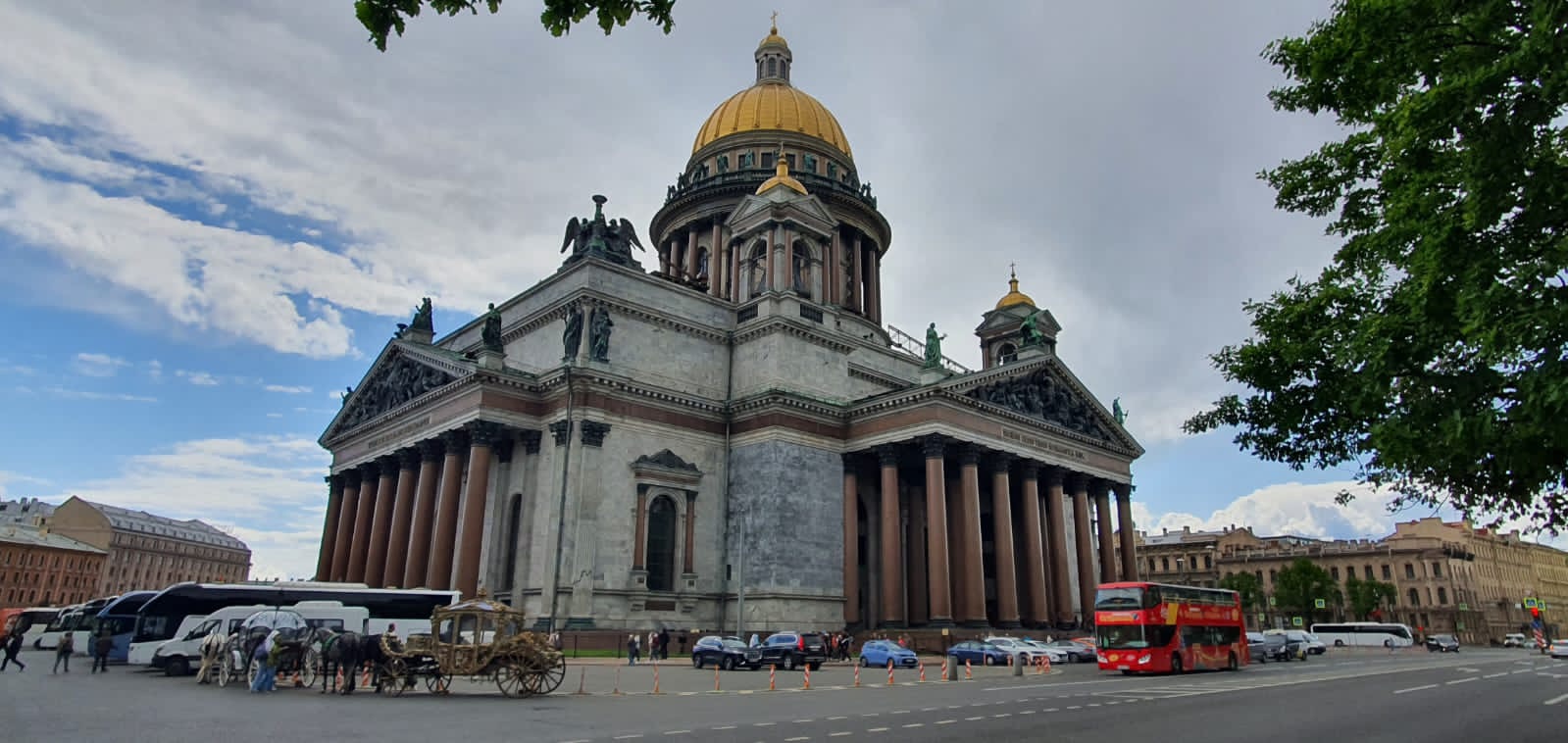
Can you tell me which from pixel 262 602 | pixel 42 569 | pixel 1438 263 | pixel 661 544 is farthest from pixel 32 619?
pixel 1438 263

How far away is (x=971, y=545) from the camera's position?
44719mm

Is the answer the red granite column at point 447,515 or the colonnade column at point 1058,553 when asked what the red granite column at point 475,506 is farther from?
the colonnade column at point 1058,553

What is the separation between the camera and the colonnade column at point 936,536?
143ft

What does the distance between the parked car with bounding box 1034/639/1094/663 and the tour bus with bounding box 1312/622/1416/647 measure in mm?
41646

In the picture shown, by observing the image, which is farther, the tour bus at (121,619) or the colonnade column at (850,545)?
the colonnade column at (850,545)

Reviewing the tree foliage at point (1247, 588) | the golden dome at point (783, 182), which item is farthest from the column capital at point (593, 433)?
the tree foliage at point (1247, 588)

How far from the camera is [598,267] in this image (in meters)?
45.4

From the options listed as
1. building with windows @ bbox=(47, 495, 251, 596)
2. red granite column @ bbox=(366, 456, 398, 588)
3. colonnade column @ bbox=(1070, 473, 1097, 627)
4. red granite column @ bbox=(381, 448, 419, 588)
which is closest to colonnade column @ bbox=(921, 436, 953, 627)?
colonnade column @ bbox=(1070, 473, 1097, 627)

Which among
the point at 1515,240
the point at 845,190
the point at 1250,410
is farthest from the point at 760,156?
the point at 1515,240

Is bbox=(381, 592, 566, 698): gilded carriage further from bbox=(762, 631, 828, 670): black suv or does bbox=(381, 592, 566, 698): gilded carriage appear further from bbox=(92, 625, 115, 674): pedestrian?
bbox=(92, 625, 115, 674): pedestrian

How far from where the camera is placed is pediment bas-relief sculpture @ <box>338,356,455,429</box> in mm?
47031

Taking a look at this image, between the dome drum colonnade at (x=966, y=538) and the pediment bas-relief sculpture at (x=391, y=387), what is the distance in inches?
822

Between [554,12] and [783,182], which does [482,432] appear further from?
[554,12]

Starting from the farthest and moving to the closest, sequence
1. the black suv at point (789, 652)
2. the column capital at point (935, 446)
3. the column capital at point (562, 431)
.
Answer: the column capital at point (935, 446) < the column capital at point (562, 431) < the black suv at point (789, 652)
